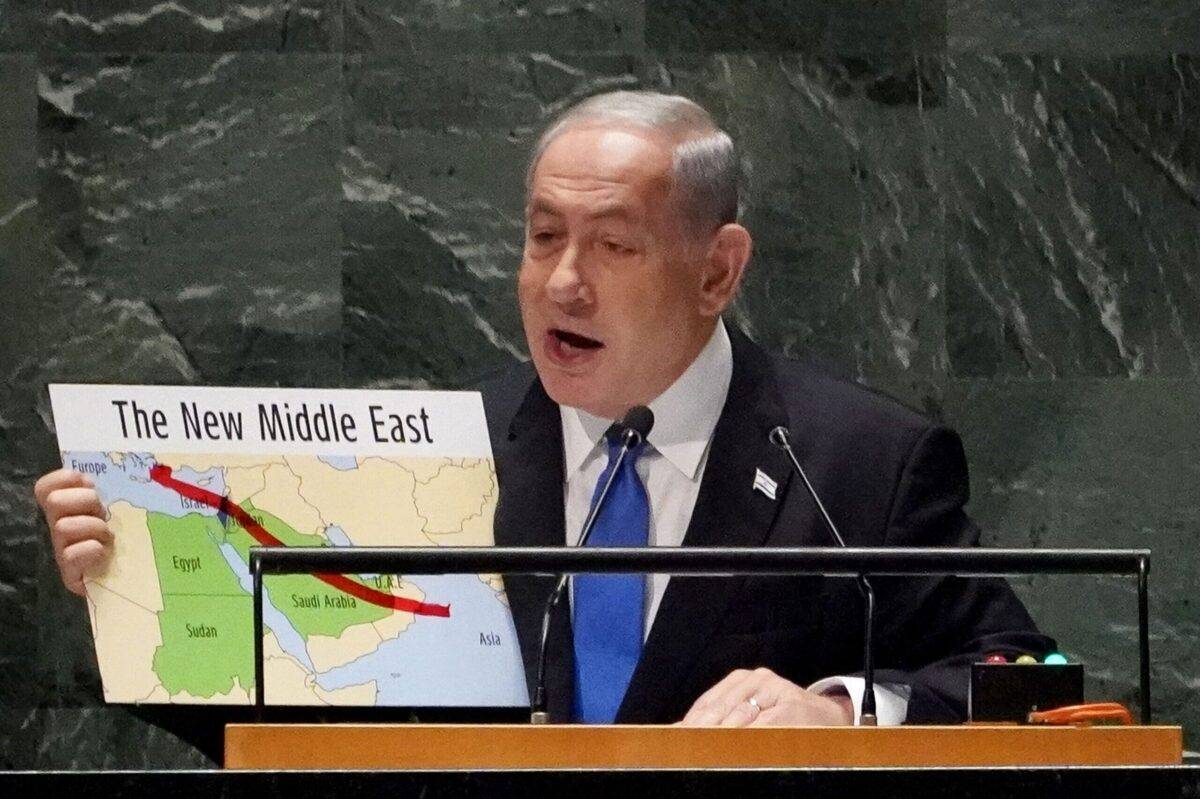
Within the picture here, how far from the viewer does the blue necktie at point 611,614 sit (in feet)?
10.4

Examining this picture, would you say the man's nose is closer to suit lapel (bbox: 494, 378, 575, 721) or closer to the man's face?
the man's face

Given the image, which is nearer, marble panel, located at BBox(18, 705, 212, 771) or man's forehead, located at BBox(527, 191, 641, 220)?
man's forehead, located at BBox(527, 191, 641, 220)

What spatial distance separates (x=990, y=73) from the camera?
4930mm

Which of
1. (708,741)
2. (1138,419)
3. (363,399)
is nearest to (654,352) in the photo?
(363,399)

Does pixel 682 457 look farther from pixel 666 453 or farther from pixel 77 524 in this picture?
pixel 77 524

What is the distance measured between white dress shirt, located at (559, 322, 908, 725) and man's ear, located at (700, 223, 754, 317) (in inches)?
3.8

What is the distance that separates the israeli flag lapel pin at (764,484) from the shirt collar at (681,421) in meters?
0.12

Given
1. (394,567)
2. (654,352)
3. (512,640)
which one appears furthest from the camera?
(654,352)

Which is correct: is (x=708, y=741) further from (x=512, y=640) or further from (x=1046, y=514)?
(x=1046, y=514)

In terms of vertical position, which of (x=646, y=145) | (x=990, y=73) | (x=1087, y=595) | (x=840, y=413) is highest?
(x=990, y=73)

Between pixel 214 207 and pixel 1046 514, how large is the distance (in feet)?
7.09

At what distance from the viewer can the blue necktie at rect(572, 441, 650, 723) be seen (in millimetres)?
3180

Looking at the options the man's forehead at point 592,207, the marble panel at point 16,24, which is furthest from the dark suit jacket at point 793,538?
the marble panel at point 16,24

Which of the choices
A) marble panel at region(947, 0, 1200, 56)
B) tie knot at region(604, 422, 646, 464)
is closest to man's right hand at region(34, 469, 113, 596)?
tie knot at region(604, 422, 646, 464)
